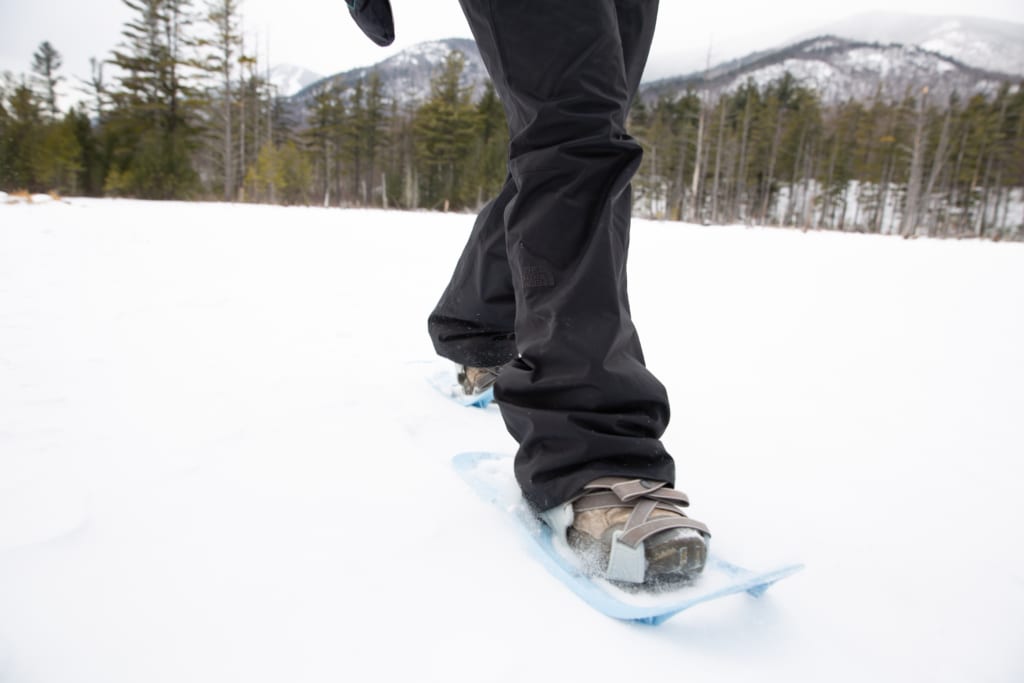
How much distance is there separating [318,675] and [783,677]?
0.40 m

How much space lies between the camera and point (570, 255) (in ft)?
2.26

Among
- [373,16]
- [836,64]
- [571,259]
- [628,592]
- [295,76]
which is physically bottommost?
[628,592]

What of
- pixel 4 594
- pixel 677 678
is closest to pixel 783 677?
pixel 677 678

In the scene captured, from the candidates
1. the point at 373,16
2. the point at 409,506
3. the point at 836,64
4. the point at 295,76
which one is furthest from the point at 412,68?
the point at 409,506

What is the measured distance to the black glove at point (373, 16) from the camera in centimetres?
85

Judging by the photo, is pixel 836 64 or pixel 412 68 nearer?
pixel 836 64

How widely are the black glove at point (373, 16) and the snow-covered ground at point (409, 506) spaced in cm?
68

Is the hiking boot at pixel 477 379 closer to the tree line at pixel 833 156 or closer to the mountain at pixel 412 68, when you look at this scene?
the tree line at pixel 833 156

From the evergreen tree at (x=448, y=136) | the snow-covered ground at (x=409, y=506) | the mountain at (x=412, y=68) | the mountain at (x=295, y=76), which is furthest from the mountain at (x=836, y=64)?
the mountain at (x=295, y=76)

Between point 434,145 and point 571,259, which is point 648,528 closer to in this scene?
point 571,259

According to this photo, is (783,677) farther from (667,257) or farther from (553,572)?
(667,257)

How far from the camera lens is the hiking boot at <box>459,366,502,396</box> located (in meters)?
1.16

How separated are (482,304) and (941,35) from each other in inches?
5125

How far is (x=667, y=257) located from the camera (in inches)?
142
